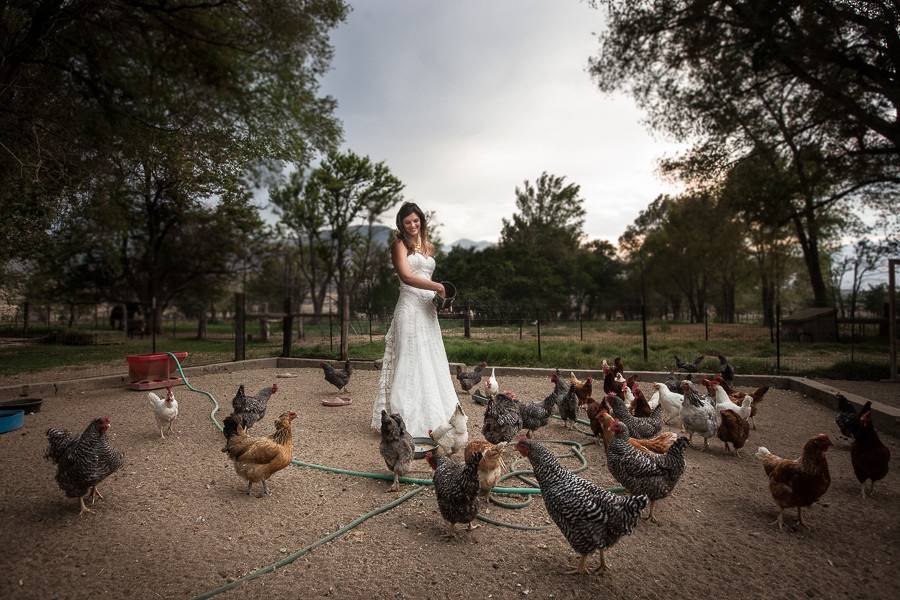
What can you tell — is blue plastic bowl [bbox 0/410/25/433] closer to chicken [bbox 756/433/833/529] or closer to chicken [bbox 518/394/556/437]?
chicken [bbox 518/394/556/437]

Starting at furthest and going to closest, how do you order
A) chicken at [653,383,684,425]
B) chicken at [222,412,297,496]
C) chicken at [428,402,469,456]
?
chicken at [653,383,684,425]
chicken at [428,402,469,456]
chicken at [222,412,297,496]

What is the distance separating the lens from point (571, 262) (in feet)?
115

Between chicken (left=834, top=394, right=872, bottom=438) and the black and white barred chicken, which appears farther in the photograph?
the black and white barred chicken

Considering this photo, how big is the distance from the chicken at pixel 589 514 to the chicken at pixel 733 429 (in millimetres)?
2869

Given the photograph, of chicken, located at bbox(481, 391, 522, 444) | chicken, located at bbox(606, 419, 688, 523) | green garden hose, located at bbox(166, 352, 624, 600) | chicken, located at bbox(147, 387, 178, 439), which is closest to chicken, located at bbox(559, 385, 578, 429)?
green garden hose, located at bbox(166, 352, 624, 600)

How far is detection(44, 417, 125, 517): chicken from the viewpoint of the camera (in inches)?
121

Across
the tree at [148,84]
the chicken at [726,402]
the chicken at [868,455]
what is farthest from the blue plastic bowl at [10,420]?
the chicken at [868,455]

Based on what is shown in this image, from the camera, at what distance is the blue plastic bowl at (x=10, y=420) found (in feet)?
17.3

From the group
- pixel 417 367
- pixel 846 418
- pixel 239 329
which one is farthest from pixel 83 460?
pixel 239 329

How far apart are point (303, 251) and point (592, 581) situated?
124 ft

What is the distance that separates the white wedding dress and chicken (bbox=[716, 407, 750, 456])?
296cm

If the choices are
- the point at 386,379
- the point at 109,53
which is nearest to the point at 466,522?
the point at 386,379

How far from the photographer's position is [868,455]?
3514mm

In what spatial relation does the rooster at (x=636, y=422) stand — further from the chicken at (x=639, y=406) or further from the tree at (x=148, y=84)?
the tree at (x=148, y=84)
